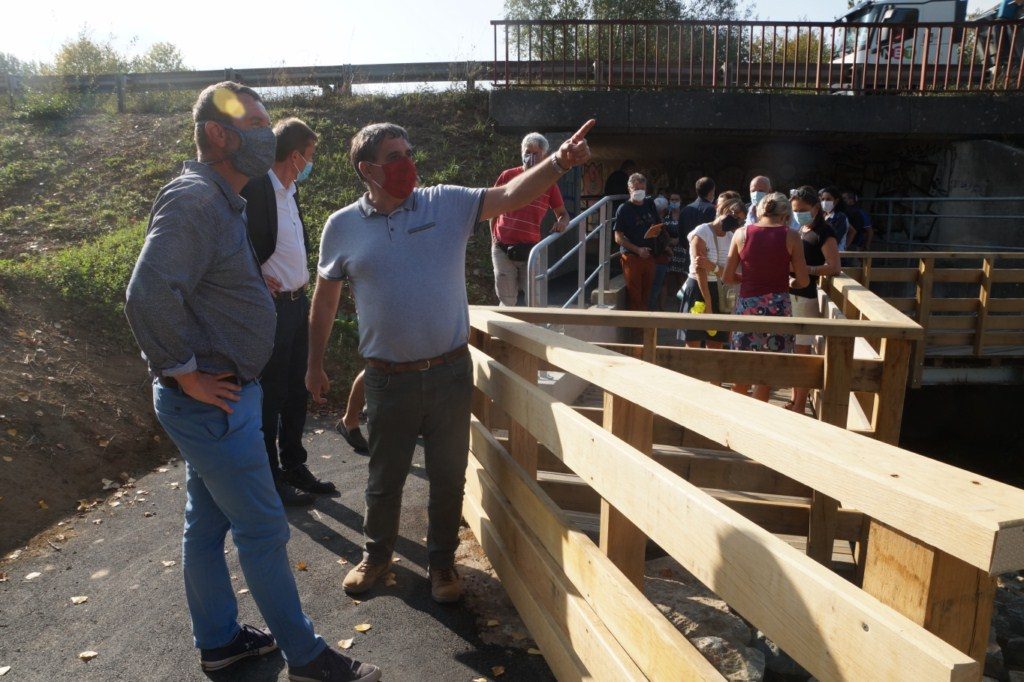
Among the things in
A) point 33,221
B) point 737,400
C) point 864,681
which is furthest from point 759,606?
point 33,221

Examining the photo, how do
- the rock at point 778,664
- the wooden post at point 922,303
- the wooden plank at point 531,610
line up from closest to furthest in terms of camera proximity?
the wooden plank at point 531,610 < the rock at point 778,664 < the wooden post at point 922,303

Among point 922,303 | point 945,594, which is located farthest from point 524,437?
point 922,303

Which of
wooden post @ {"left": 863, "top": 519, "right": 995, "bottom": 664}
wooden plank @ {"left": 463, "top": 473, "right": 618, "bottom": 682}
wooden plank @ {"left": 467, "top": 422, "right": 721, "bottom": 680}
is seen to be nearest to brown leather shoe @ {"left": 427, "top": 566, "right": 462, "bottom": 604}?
wooden plank @ {"left": 463, "top": 473, "right": 618, "bottom": 682}

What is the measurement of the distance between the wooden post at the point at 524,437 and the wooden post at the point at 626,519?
0.89 meters

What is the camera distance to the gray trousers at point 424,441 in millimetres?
3416

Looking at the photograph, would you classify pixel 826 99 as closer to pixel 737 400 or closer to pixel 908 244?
pixel 908 244

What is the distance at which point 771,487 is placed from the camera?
4.62m

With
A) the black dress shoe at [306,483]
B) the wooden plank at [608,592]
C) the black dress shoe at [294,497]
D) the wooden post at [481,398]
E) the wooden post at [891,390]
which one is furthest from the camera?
the black dress shoe at [306,483]

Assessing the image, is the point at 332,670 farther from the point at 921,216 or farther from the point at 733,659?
the point at 921,216

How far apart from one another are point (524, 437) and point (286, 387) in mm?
1782

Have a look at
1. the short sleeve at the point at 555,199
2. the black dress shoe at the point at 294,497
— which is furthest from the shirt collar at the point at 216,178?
the short sleeve at the point at 555,199

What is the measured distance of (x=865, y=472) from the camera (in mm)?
1419

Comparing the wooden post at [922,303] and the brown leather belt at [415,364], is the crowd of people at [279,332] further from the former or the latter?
the wooden post at [922,303]

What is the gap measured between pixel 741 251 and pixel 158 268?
4579 millimetres
